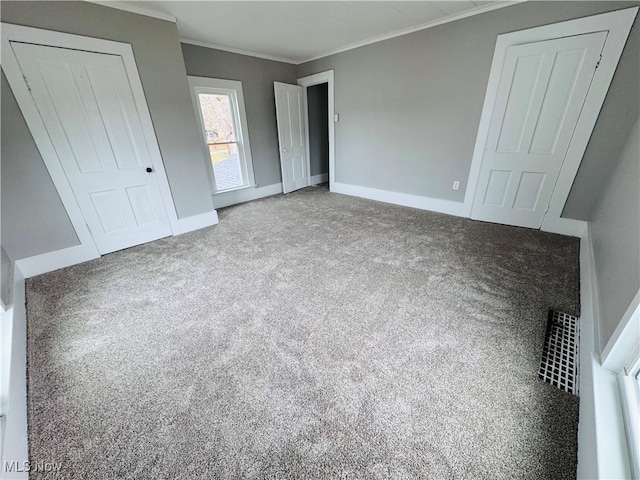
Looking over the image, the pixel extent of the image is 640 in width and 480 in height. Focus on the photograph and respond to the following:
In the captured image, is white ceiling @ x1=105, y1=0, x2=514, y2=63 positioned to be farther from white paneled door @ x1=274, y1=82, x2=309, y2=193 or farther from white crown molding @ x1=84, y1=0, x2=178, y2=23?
white paneled door @ x1=274, y1=82, x2=309, y2=193

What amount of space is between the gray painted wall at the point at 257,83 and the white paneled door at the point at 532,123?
136 inches

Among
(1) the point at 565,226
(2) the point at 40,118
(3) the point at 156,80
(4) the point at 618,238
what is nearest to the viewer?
(4) the point at 618,238

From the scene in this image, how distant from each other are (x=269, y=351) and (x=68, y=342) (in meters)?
1.35

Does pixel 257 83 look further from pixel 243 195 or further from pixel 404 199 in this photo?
pixel 404 199

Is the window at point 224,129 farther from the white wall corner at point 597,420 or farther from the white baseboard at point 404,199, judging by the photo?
the white wall corner at point 597,420

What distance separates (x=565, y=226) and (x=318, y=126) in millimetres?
4503

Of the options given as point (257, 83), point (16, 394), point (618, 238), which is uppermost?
point (257, 83)

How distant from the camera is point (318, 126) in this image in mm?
5449

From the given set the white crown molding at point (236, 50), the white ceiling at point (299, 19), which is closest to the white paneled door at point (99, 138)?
the white ceiling at point (299, 19)

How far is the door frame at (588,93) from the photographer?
2164 millimetres

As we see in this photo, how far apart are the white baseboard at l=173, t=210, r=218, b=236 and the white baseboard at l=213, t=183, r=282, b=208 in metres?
0.78

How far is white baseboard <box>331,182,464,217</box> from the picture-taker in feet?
11.8

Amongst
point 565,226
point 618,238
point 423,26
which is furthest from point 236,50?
point 565,226

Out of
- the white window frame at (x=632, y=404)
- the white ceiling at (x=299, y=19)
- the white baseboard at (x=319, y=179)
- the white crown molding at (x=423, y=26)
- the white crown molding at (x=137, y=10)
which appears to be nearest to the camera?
the white window frame at (x=632, y=404)
